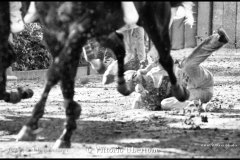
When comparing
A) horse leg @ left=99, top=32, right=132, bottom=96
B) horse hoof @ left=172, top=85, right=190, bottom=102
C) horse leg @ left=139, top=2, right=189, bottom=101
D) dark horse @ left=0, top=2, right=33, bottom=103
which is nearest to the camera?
dark horse @ left=0, top=2, right=33, bottom=103

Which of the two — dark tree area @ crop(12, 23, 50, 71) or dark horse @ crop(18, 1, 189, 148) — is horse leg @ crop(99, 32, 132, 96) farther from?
dark tree area @ crop(12, 23, 50, 71)

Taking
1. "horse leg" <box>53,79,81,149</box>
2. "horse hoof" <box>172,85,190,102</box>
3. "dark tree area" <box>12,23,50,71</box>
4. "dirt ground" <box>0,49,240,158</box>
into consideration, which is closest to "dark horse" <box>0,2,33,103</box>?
"dirt ground" <box>0,49,240,158</box>

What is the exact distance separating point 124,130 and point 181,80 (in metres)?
1.88

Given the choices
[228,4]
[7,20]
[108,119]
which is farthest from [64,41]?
[228,4]

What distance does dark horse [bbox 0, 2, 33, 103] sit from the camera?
25.3 feet

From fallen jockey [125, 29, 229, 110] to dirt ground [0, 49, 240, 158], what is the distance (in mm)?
224

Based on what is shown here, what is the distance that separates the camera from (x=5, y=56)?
323 inches

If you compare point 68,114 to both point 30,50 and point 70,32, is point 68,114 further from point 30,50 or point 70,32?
point 30,50

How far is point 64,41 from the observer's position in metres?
6.96

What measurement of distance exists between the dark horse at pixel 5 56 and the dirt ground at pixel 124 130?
1.54 ft

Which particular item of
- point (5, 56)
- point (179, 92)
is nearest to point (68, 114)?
point (5, 56)

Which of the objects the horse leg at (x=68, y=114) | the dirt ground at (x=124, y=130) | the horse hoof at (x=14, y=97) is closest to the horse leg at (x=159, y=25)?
the dirt ground at (x=124, y=130)

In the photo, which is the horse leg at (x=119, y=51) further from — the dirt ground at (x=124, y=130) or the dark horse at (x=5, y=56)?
the dark horse at (x=5, y=56)

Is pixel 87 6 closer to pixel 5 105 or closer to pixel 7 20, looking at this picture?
pixel 7 20
